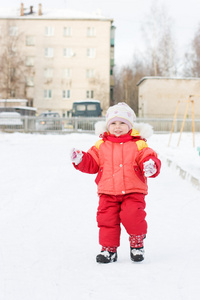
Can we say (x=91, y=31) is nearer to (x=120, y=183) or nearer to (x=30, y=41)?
(x=30, y=41)

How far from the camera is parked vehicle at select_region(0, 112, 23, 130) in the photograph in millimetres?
24234

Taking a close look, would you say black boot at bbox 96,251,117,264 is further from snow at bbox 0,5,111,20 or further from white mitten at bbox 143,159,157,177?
snow at bbox 0,5,111,20

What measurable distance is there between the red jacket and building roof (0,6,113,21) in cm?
4710

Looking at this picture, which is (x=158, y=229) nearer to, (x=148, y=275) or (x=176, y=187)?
(x=148, y=275)

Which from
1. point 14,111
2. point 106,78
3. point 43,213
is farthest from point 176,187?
point 106,78

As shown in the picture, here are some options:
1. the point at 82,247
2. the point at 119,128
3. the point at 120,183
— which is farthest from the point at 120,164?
the point at 82,247

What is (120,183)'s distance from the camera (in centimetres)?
332

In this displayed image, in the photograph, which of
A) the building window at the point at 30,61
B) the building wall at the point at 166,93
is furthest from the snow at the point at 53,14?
the building wall at the point at 166,93

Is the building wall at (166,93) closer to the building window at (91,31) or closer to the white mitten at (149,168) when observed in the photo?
the building window at (91,31)

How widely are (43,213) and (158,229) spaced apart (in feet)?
5.08

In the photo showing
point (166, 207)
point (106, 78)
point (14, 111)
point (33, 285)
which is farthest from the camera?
point (106, 78)

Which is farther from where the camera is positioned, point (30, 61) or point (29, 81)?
point (30, 61)

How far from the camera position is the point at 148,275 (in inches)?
118

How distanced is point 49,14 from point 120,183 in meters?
50.0
